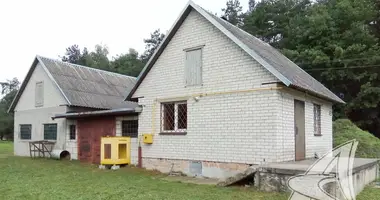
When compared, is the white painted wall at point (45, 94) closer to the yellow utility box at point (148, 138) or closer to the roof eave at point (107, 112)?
the roof eave at point (107, 112)

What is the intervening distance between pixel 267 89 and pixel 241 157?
7.02ft

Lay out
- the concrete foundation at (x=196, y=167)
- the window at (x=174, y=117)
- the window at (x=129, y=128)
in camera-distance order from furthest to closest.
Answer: the window at (x=129, y=128) → the window at (x=174, y=117) → the concrete foundation at (x=196, y=167)

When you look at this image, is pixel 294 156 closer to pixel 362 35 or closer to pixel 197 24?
pixel 197 24

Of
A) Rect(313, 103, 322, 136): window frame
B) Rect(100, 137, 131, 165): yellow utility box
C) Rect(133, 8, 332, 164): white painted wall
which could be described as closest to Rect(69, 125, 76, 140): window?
Rect(100, 137, 131, 165): yellow utility box

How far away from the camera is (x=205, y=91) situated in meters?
11.3

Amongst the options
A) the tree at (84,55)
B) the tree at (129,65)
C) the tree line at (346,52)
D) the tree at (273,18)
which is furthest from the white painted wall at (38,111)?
the tree at (84,55)

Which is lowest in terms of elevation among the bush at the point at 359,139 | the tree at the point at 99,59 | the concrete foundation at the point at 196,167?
the concrete foundation at the point at 196,167

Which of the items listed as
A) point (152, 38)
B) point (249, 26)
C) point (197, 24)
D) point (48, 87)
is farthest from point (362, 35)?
point (152, 38)

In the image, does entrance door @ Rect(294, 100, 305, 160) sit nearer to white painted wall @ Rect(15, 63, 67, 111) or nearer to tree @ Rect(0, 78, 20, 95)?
white painted wall @ Rect(15, 63, 67, 111)

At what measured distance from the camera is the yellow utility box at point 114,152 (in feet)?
43.8

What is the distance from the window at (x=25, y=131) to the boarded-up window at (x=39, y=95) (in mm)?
1597

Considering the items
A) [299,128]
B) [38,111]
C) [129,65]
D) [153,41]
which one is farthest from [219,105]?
[153,41]

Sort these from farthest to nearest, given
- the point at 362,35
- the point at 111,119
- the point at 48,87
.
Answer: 1. the point at 362,35
2. the point at 48,87
3. the point at 111,119

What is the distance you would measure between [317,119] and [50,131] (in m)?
14.0
